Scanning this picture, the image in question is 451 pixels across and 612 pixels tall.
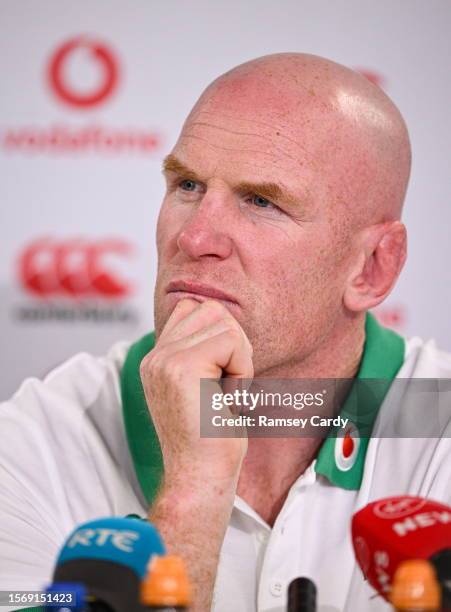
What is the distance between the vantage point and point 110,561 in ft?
3.10

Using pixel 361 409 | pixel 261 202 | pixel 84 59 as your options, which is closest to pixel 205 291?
pixel 261 202

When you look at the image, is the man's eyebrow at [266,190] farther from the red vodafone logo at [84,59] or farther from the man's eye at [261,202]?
the red vodafone logo at [84,59]

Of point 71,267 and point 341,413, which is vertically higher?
point 71,267

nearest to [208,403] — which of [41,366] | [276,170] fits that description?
[276,170]

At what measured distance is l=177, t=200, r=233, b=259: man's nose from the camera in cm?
178

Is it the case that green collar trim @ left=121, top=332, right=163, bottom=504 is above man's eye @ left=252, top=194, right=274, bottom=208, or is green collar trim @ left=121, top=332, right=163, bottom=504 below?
below

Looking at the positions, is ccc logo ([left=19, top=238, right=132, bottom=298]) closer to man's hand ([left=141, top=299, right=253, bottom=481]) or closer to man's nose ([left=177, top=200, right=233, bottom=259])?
man's nose ([left=177, top=200, right=233, bottom=259])

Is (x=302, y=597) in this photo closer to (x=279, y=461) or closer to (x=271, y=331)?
(x=271, y=331)

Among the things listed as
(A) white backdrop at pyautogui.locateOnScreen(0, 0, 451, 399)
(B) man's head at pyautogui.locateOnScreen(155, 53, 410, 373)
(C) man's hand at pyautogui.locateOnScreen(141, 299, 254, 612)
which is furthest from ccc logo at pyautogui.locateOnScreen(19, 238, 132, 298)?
(C) man's hand at pyautogui.locateOnScreen(141, 299, 254, 612)

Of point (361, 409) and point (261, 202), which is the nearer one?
point (261, 202)

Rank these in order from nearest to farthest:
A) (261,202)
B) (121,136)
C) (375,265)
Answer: (261,202), (375,265), (121,136)

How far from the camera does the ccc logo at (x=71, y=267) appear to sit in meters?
2.83

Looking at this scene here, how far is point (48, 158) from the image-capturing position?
2861 mm

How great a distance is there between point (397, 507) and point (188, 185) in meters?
1.05
